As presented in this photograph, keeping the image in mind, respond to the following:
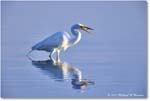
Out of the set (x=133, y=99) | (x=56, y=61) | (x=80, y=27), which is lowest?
(x=133, y=99)

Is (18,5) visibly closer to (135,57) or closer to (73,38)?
(73,38)

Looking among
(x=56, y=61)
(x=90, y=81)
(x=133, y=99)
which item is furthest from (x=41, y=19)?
(x=133, y=99)

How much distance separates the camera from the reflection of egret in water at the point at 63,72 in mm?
3500

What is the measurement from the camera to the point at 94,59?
3.50 metres

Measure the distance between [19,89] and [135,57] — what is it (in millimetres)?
798

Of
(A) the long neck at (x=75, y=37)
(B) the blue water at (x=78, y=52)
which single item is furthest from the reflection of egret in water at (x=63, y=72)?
(A) the long neck at (x=75, y=37)

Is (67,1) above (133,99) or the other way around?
above

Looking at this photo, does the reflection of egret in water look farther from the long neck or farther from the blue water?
the long neck

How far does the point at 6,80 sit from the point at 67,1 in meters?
0.66

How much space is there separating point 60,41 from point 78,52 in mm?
140

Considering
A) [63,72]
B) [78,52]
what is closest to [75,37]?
[78,52]

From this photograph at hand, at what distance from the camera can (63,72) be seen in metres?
3.51

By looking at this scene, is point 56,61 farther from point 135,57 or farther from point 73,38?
point 135,57

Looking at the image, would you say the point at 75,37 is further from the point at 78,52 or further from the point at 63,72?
the point at 63,72
